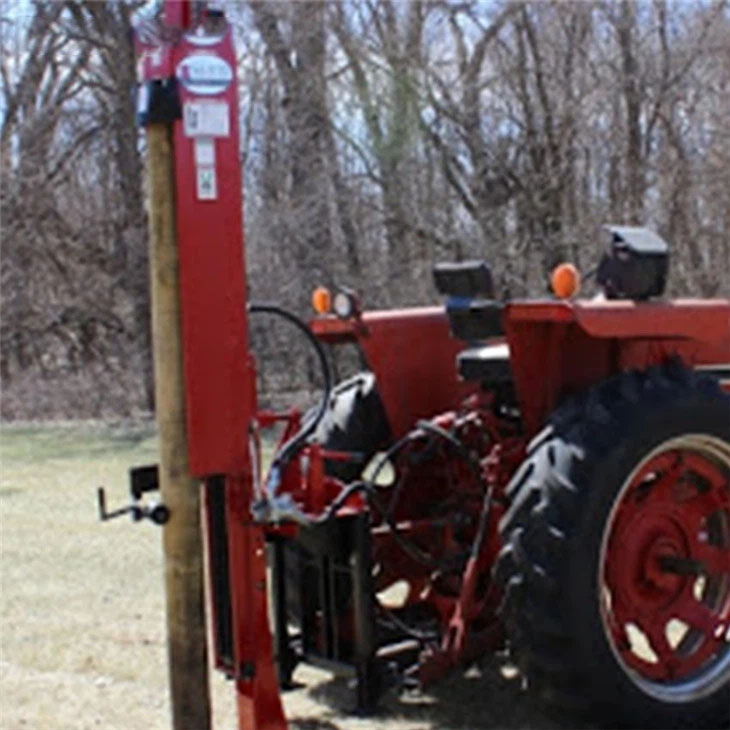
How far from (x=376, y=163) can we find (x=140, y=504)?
15.2 m

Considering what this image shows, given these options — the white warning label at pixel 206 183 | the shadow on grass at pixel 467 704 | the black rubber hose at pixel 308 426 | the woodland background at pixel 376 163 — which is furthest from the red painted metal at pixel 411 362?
the woodland background at pixel 376 163

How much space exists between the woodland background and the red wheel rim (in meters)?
11.2

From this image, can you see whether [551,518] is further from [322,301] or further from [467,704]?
[322,301]

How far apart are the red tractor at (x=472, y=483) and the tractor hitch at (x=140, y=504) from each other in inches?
1.0

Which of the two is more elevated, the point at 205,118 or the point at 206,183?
the point at 205,118

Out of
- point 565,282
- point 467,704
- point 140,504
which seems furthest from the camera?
point 467,704

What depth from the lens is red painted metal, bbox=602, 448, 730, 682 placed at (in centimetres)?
447

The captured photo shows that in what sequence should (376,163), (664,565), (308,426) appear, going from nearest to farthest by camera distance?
(308,426) < (664,565) < (376,163)

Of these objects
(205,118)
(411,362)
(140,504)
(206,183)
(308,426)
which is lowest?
(140,504)

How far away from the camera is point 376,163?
18.7m

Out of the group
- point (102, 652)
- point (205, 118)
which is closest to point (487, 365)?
point (205, 118)

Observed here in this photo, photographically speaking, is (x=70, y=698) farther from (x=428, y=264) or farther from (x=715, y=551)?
(x=428, y=264)

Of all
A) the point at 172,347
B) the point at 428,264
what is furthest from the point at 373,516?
the point at 428,264

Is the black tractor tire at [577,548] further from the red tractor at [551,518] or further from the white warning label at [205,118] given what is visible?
the white warning label at [205,118]
